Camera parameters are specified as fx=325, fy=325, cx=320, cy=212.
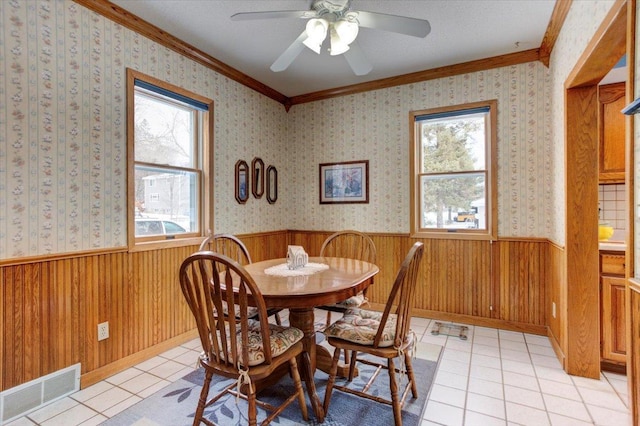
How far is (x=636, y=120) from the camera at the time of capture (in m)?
1.29

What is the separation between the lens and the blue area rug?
179 centimetres

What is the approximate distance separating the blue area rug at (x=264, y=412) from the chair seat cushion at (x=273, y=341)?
0.49 m

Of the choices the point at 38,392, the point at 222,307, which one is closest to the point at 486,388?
the point at 222,307

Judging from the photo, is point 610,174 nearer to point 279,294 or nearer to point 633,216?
point 633,216

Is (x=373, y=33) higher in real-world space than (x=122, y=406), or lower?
higher

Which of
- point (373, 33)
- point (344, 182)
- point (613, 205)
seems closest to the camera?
point (373, 33)

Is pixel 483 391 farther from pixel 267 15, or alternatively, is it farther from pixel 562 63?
pixel 267 15

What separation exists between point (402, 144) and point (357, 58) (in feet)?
4.66

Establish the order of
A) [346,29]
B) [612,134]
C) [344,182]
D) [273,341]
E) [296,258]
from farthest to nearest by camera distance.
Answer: [344,182]
[612,134]
[296,258]
[346,29]
[273,341]

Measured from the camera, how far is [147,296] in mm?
2557

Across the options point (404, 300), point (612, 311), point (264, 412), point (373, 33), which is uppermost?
point (373, 33)

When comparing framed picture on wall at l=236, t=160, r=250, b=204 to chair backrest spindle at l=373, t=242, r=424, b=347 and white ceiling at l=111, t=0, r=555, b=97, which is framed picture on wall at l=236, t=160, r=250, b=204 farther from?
chair backrest spindle at l=373, t=242, r=424, b=347

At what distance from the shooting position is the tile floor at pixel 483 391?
1.81 metres

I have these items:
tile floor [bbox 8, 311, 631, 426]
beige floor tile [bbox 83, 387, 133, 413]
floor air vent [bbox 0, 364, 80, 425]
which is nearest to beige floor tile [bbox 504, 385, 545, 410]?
tile floor [bbox 8, 311, 631, 426]
